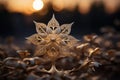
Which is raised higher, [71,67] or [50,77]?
[71,67]

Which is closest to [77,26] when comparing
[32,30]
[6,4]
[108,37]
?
[32,30]

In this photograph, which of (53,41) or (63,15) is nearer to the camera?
(53,41)

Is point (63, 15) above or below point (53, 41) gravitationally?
above

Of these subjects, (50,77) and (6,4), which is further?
(6,4)

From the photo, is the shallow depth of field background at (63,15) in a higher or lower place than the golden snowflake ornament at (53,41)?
higher

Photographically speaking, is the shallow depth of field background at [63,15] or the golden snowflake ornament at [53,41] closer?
the golden snowflake ornament at [53,41]

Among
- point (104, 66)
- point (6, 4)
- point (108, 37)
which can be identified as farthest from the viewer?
point (6, 4)

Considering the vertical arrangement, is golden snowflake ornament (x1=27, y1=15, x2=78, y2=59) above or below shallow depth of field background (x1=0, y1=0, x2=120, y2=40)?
below

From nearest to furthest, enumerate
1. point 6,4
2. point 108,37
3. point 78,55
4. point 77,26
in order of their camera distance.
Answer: point 78,55 < point 108,37 < point 6,4 < point 77,26

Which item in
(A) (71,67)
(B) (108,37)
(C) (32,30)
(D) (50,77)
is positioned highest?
Result: (C) (32,30)

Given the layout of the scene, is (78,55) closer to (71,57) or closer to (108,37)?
(71,57)

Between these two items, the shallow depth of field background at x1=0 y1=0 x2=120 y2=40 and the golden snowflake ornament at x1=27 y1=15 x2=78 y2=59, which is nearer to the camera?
the golden snowflake ornament at x1=27 y1=15 x2=78 y2=59
